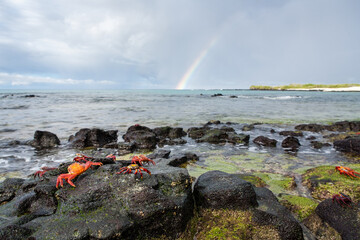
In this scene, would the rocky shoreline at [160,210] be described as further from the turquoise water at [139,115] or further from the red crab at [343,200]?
the turquoise water at [139,115]

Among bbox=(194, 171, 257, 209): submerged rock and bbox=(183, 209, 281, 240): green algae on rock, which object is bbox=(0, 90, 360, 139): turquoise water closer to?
bbox=(194, 171, 257, 209): submerged rock

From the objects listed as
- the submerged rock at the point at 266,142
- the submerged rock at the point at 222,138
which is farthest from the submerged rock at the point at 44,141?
the submerged rock at the point at 266,142

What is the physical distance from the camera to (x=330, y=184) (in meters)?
5.74

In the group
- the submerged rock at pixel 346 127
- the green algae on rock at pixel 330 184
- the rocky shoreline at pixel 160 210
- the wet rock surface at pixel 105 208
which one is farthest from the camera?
the submerged rock at pixel 346 127

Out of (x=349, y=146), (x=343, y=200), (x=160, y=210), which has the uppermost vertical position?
(x=160, y=210)

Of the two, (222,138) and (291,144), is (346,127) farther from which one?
(222,138)

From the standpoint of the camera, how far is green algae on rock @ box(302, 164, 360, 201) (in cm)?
534

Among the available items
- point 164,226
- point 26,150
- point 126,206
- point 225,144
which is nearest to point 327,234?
point 164,226

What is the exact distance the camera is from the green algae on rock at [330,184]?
534 centimetres

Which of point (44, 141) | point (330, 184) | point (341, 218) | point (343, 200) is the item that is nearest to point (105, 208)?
point (341, 218)

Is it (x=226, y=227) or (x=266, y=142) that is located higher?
(x=226, y=227)

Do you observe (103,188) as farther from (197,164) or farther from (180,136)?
(180,136)

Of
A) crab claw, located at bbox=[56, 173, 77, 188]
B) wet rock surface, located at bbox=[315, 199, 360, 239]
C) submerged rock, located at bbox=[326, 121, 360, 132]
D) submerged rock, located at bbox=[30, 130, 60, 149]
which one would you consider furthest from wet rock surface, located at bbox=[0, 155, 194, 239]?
submerged rock, located at bbox=[326, 121, 360, 132]

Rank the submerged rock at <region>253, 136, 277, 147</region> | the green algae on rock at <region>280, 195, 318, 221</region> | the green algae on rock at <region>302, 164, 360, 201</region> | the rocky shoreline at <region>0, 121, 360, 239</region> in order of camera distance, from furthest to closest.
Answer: the submerged rock at <region>253, 136, 277, 147</region> → the green algae on rock at <region>302, 164, 360, 201</region> → the green algae on rock at <region>280, 195, 318, 221</region> → the rocky shoreline at <region>0, 121, 360, 239</region>
